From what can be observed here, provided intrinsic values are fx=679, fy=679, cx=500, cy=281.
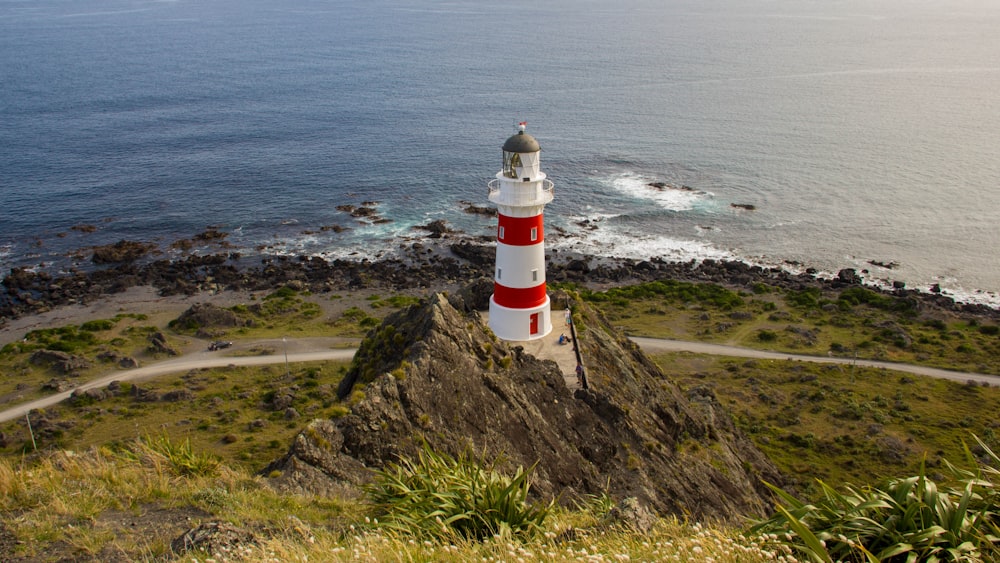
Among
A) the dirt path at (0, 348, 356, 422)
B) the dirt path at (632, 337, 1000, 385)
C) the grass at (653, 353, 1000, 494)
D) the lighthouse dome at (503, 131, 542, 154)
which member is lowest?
the dirt path at (632, 337, 1000, 385)

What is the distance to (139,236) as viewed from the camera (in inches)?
2921

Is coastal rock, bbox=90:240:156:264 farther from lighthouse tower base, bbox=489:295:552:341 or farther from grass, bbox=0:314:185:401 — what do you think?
lighthouse tower base, bbox=489:295:552:341

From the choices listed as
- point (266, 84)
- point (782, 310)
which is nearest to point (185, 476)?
point (782, 310)

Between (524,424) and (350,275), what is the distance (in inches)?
1830

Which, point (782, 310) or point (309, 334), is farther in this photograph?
point (782, 310)

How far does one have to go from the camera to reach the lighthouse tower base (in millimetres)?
31344

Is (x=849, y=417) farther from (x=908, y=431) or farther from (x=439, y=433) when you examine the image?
(x=439, y=433)

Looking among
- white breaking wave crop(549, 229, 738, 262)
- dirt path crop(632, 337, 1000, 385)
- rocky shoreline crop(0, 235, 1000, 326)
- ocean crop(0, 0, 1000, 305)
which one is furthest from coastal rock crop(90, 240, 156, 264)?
dirt path crop(632, 337, 1000, 385)

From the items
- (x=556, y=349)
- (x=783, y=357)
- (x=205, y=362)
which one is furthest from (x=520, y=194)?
(x=205, y=362)

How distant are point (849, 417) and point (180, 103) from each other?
11951cm

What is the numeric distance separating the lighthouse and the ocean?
42767 mm

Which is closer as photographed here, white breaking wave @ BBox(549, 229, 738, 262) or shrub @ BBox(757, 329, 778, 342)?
shrub @ BBox(757, 329, 778, 342)

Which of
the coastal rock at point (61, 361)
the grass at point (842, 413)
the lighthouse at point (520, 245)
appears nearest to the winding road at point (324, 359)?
the grass at point (842, 413)

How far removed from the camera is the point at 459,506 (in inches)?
434
